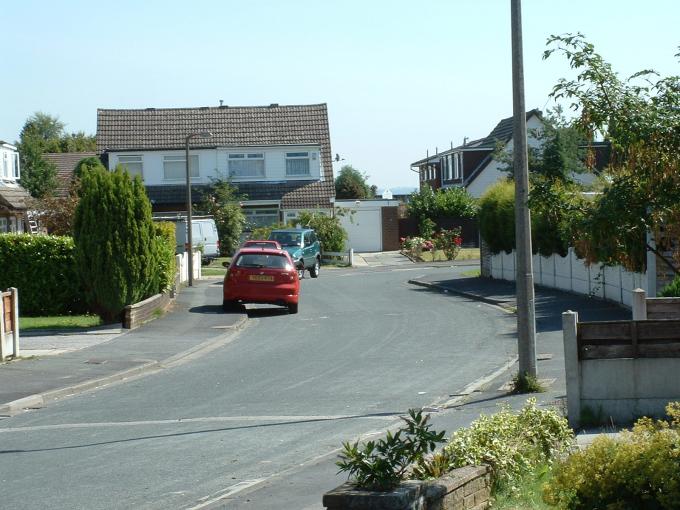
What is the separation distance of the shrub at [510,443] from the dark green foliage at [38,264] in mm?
20653

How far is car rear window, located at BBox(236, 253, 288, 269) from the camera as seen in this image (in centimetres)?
2898

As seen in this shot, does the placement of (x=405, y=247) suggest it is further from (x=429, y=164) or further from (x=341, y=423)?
(x=341, y=423)

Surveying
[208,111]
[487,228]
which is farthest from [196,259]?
[208,111]

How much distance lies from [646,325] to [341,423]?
3.94 meters

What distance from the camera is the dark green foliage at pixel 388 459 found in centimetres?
671

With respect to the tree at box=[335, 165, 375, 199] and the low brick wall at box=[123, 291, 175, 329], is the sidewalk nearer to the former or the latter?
the low brick wall at box=[123, 291, 175, 329]

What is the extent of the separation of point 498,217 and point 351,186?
175 feet

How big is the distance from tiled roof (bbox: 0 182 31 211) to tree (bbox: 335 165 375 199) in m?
37.0

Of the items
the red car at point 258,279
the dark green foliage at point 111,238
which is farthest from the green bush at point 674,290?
the dark green foliage at point 111,238

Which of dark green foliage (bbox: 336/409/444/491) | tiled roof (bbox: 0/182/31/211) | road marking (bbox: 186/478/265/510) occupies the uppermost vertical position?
tiled roof (bbox: 0/182/31/211)

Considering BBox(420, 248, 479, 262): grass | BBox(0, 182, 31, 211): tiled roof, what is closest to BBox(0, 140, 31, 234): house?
BBox(0, 182, 31, 211): tiled roof

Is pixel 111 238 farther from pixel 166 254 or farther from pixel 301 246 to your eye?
pixel 301 246

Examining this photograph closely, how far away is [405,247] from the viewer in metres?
59.2

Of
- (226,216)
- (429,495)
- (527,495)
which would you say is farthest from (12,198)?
(429,495)
